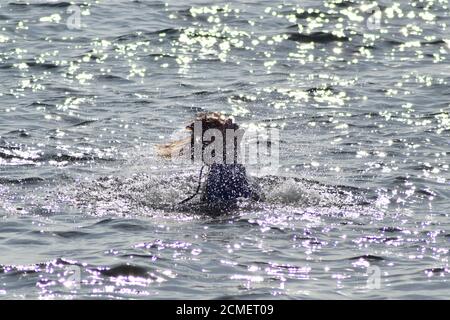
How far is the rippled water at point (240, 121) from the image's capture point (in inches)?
400

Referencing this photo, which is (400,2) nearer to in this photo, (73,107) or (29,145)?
(73,107)

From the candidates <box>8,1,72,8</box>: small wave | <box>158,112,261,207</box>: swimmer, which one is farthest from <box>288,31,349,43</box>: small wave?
<box>158,112,261,207</box>: swimmer

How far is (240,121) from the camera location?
654 inches

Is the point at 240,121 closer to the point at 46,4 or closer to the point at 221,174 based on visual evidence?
the point at 221,174

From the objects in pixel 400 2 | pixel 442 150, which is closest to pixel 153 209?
pixel 442 150

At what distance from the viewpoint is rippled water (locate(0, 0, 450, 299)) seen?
10.2m

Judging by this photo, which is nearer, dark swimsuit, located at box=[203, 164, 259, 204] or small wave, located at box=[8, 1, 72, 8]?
dark swimsuit, located at box=[203, 164, 259, 204]

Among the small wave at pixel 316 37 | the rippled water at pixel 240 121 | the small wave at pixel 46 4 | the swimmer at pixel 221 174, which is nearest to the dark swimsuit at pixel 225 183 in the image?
the swimmer at pixel 221 174

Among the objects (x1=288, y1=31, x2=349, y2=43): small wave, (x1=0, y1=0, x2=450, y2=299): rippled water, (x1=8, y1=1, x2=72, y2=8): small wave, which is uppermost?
(x1=8, y1=1, x2=72, y2=8): small wave

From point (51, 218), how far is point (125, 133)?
4112 millimetres

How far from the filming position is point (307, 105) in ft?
57.4

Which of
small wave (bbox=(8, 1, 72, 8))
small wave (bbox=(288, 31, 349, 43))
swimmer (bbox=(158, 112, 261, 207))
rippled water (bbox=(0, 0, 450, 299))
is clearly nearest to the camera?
rippled water (bbox=(0, 0, 450, 299))

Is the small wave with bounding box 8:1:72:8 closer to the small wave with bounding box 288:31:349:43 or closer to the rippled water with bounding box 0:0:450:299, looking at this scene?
the rippled water with bounding box 0:0:450:299
